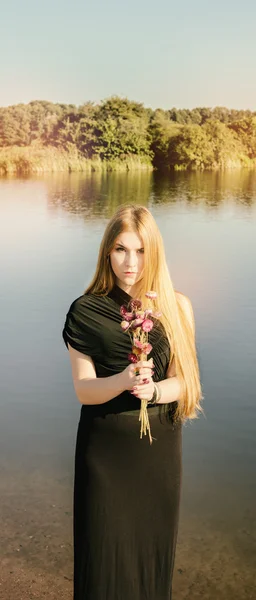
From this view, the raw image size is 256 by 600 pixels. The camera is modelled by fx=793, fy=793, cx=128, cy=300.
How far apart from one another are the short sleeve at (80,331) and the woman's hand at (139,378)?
26 cm

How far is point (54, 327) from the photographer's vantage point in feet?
40.8

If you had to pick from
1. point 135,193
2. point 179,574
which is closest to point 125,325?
point 179,574

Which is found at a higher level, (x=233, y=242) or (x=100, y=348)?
(x=100, y=348)

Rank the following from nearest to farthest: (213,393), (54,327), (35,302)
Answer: (213,393) → (54,327) → (35,302)

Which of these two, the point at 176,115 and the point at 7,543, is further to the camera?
the point at 176,115

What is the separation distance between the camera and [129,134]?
46.6m

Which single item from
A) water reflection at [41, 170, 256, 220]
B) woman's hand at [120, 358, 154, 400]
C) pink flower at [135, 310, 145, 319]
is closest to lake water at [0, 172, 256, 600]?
woman's hand at [120, 358, 154, 400]

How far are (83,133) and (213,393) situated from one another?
→ 130ft

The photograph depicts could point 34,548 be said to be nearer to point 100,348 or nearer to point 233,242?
point 100,348

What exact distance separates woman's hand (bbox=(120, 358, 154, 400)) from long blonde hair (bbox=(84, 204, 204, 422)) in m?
0.24

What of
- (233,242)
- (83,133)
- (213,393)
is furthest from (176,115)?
(213,393)

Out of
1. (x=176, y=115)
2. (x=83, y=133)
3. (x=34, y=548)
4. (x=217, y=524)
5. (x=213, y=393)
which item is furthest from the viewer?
(x=176, y=115)

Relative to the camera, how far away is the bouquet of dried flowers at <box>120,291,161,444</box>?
246 centimetres

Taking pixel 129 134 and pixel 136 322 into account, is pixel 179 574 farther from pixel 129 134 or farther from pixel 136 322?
pixel 129 134
